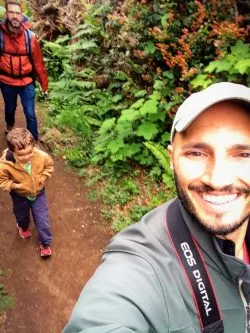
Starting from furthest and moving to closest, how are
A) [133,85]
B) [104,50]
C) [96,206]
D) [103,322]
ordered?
[104,50] < [133,85] < [96,206] < [103,322]

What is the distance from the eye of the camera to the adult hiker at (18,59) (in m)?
5.78

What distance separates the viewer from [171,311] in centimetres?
161

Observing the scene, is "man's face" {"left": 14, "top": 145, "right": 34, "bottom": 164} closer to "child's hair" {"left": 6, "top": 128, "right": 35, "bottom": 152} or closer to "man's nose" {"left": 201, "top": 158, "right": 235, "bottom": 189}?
"child's hair" {"left": 6, "top": 128, "right": 35, "bottom": 152}

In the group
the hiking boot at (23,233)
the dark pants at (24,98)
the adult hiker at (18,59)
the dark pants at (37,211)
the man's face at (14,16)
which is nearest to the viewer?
the dark pants at (37,211)

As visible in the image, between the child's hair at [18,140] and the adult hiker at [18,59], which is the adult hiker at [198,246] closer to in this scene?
the child's hair at [18,140]

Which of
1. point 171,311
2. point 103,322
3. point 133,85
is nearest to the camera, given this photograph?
point 103,322

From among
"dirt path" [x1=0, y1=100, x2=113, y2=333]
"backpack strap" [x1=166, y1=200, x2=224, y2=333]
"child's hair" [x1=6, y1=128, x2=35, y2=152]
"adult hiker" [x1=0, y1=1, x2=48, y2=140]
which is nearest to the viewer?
"backpack strap" [x1=166, y1=200, x2=224, y2=333]

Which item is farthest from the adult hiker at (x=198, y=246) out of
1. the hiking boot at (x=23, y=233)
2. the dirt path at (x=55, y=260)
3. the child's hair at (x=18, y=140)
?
the hiking boot at (x=23, y=233)

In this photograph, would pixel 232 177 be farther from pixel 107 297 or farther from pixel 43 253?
pixel 43 253

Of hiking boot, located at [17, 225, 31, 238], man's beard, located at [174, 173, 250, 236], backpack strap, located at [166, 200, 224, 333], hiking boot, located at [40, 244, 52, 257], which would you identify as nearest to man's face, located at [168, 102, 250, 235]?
man's beard, located at [174, 173, 250, 236]

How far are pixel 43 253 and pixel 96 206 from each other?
1.34m

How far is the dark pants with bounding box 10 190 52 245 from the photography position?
15.6 ft

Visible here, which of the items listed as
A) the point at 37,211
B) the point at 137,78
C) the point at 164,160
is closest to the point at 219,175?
the point at 37,211

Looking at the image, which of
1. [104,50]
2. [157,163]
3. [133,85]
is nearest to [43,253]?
[157,163]
